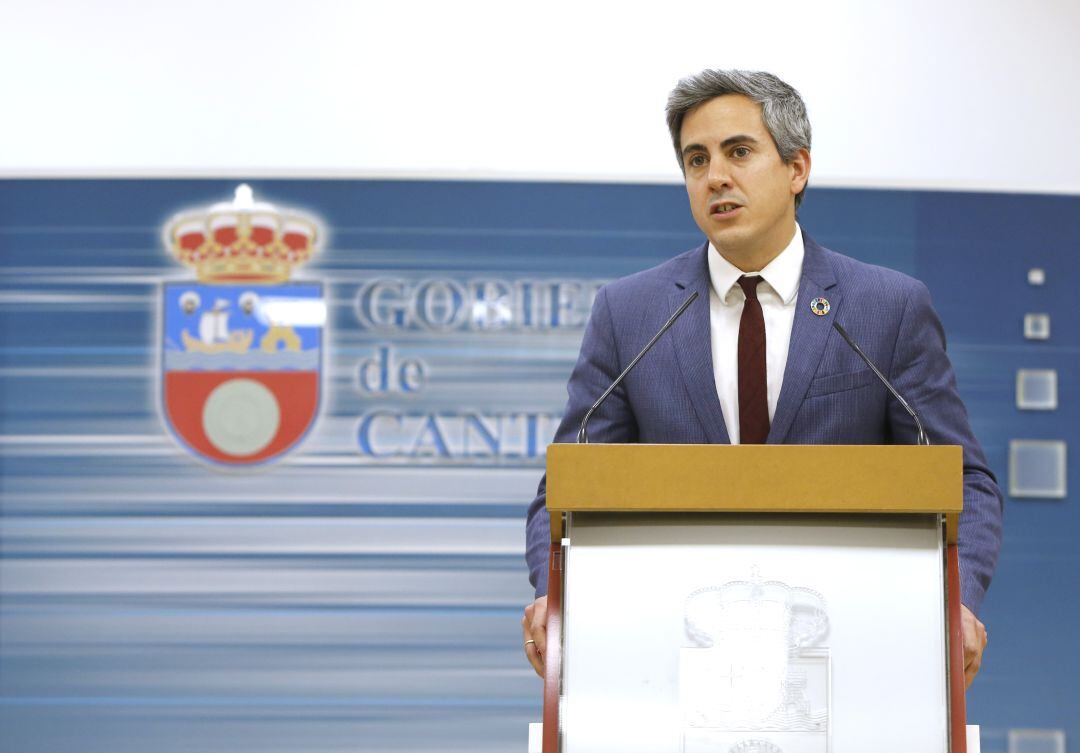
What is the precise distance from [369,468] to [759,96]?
2002 mm

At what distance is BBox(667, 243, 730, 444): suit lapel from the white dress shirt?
0.02 metres

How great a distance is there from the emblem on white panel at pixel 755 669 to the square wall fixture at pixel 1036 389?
8.24 ft

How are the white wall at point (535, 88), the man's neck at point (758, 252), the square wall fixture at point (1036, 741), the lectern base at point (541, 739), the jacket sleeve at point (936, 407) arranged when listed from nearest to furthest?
the lectern base at point (541, 739) → the jacket sleeve at point (936, 407) → the man's neck at point (758, 252) → the square wall fixture at point (1036, 741) → the white wall at point (535, 88)

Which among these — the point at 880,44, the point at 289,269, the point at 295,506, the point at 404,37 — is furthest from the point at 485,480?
the point at 880,44

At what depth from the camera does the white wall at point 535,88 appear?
11.6 feet

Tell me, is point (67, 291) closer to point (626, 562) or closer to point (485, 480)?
point (485, 480)

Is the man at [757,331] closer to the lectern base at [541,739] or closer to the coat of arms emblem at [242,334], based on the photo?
the lectern base at [541,739]

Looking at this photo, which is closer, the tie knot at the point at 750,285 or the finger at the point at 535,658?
the finger at the point at 535,658

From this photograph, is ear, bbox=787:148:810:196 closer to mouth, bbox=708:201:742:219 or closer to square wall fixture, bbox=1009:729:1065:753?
mouth, bbox=708:201:742:219

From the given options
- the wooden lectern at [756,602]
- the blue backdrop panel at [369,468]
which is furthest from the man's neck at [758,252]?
the blue backdrop panel at [369,468]

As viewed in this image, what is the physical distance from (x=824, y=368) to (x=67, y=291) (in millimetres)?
2636

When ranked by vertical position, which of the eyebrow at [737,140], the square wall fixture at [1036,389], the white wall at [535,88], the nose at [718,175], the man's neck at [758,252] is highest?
the white wall at [535,88]

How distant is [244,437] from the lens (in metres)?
3.54

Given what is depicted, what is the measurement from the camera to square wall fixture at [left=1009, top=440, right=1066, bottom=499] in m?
3.50
